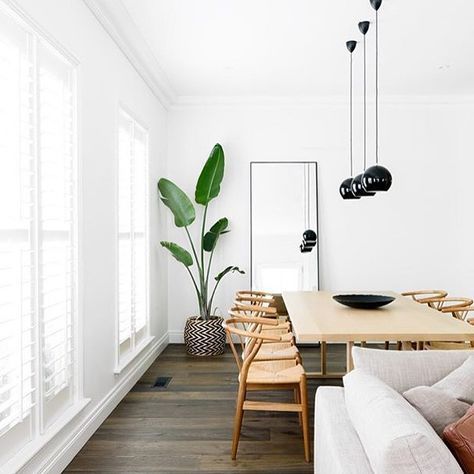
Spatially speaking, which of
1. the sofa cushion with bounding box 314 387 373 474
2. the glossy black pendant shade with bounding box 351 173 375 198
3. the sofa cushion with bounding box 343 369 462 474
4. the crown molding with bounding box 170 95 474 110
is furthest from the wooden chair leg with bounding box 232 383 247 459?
the crown molding with bounding box 170 95 474 110

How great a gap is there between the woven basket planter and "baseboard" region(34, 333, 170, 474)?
437mm

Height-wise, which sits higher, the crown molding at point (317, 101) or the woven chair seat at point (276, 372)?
the crown molding at point (317, 101)

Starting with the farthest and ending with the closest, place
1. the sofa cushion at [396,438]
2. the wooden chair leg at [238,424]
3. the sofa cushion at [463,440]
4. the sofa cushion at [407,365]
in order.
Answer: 1. the wooden chair leg at [238,424]
2. the sofa cushion at [407,365]
3. the sofa cushion at [463,440]
4. the sofa cushion at [396,438]

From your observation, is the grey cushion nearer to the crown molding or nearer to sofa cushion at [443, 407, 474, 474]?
sofa cushion at [443, 407, 474, 474]

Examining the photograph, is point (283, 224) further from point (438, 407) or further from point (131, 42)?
point (438, 407)

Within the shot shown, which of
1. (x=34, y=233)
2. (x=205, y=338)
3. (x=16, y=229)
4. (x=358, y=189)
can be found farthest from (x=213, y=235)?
(x=16, y=229)

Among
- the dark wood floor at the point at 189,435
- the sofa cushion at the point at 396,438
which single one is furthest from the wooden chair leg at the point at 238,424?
the sofa cushion at the point at 396,438

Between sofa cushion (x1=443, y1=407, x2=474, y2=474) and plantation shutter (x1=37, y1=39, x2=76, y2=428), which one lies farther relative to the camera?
plantation shutter (x1=37, y1=39, x2=76, y2=428)

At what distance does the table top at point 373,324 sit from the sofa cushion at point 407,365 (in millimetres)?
567

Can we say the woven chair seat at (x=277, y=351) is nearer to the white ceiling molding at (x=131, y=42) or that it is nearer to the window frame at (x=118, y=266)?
the window frame at (x=118, y=266)

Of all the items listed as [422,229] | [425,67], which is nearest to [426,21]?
[425,67]

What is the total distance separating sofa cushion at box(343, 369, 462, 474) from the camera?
4.65 ft

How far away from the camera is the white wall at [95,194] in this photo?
2887 millimetres

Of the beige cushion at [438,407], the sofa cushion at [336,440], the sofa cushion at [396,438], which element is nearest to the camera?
the sofa cushion at [396,438]
